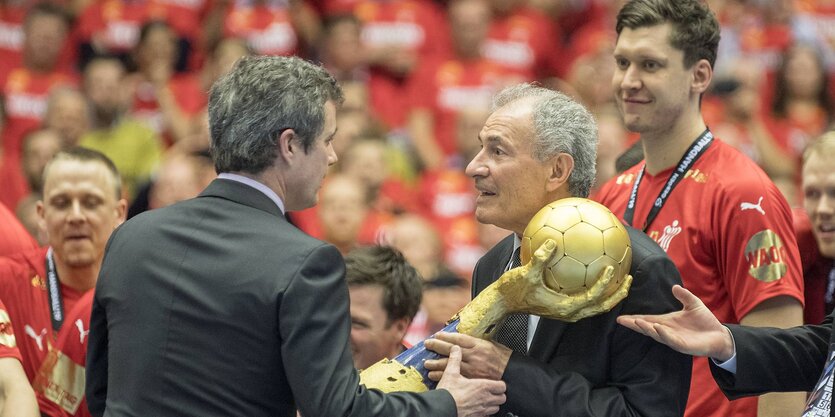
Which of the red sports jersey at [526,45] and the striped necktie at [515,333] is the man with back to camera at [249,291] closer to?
the striped necktie at [515,333]

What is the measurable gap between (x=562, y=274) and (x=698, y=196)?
1421mm

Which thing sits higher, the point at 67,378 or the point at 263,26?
the point at 263,26

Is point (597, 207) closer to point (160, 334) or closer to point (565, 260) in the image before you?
point (565, 260)

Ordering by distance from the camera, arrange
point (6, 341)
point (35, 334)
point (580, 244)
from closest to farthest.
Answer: point (580, 244)
point (6, 341)
point (35, 334)

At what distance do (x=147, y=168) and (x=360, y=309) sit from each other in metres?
5.09

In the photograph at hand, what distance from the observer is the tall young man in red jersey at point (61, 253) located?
195 inches

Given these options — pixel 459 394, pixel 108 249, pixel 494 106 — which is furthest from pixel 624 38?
pixel 108 249

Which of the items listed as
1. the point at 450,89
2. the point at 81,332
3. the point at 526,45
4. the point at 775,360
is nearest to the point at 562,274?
the point at 775,360

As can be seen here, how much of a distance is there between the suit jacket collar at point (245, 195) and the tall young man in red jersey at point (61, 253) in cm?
166

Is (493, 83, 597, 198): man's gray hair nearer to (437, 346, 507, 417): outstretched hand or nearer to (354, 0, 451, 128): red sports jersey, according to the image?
(437, 346, 507, 417): outstretched hand

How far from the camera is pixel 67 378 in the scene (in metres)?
4.48

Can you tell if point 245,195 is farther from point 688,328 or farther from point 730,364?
point 730,364

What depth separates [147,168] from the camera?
9430 mm

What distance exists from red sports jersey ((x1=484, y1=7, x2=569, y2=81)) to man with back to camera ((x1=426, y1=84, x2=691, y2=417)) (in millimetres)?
6910
